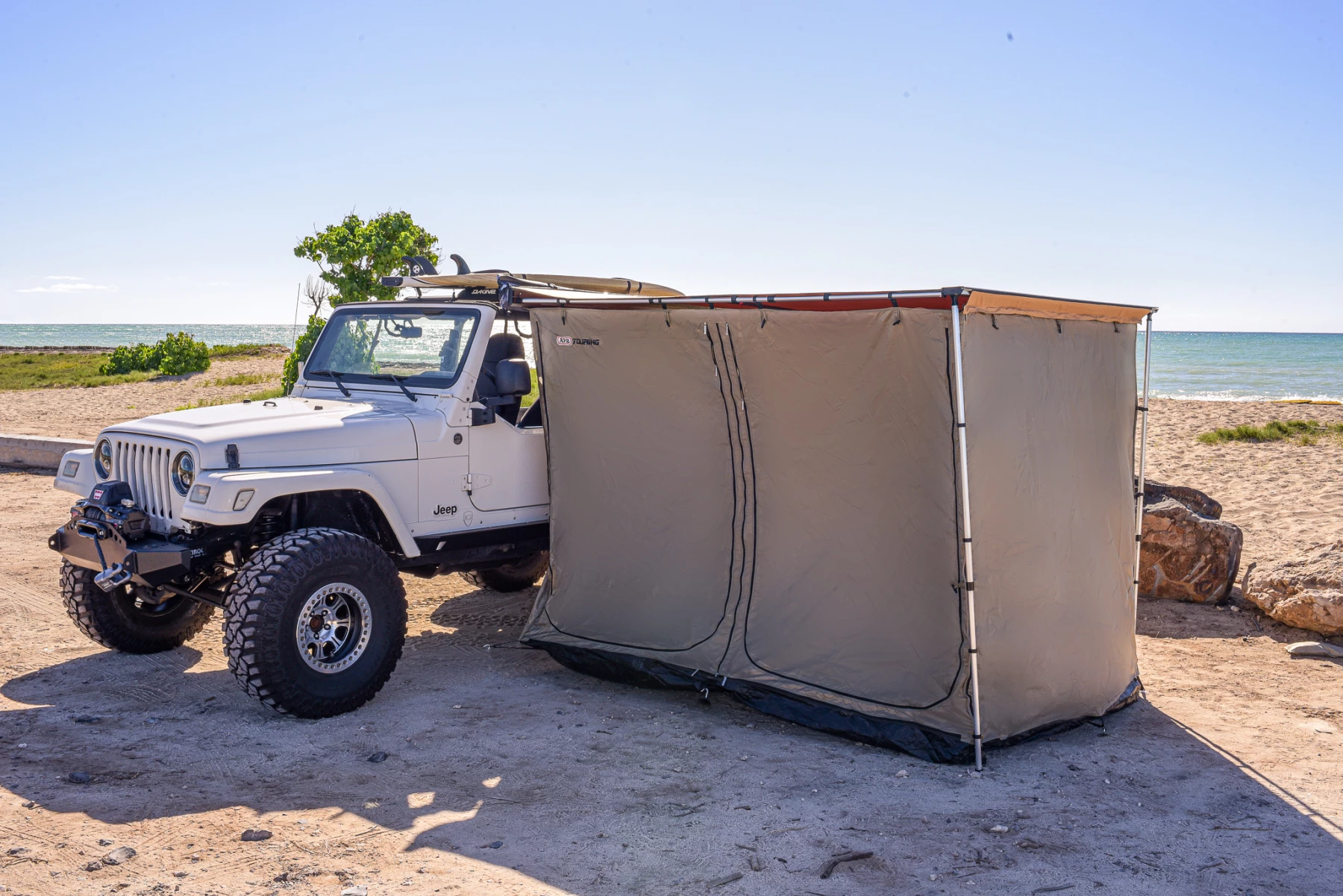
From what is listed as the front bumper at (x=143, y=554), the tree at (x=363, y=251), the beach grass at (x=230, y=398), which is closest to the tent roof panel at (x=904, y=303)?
the front bumper at (x=143, y=554)

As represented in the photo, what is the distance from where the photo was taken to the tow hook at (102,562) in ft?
18.2

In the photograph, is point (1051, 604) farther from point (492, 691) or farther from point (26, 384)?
point (26, 384)

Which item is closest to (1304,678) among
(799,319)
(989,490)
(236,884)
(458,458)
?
(989,490)

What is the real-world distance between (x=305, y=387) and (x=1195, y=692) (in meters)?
6.03

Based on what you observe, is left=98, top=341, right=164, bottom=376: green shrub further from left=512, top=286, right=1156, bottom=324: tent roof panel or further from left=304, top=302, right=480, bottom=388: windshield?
left=512, top=286, right=1156, bottom=324: tent roof panel

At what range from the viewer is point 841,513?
5613 millimetres

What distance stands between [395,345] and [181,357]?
27660mm

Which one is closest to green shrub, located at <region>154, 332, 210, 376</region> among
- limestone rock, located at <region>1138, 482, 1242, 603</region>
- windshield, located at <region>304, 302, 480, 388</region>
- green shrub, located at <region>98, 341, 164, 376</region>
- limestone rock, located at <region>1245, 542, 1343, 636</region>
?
green shrub, located at <region>98, 341, 164, 376</region>

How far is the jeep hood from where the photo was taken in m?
5.64

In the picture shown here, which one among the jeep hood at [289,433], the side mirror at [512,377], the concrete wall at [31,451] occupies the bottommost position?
the concrete wall at [31,451]

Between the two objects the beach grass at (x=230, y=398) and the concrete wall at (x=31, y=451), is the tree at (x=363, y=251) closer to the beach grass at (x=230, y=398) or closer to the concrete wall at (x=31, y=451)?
the concrete wall at (x=31, y=451)

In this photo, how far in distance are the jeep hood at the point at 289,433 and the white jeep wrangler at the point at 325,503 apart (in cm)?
1

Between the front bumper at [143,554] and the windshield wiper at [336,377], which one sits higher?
the windshield wiper at [336,377]

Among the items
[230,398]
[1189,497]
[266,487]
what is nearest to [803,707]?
[266,487]
